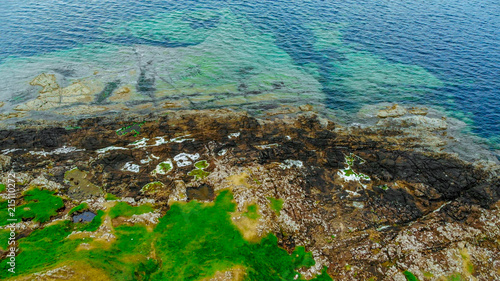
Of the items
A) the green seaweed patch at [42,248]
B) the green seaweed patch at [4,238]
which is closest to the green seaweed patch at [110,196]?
the green seaweed patch at [42,248]

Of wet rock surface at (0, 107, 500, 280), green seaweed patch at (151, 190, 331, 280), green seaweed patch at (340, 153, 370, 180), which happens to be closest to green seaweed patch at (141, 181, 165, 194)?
wet rock surface at (0, 107, 500, 280)

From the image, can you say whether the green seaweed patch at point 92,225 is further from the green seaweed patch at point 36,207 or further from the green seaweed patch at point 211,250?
the green seaweed patch at point 211,250

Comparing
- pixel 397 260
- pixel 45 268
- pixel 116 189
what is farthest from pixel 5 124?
pixel 397 260

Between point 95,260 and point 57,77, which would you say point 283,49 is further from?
point 95,260

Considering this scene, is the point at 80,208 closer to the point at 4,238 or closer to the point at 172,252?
the point at 4,238

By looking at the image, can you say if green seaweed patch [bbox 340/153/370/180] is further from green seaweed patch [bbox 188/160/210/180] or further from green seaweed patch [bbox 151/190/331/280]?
green seaweed patch [bbox 188/160/210/180]

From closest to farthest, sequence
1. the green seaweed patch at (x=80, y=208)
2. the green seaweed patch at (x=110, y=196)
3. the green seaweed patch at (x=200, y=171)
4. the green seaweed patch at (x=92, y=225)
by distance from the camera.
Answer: the green seaweed patch at (x=92, y=225) → the green seaweed patch at (x=80, y=208) → the green seaweed patch at (x=110, y=196) → the green seaweed patch at (x=200, y=171)
